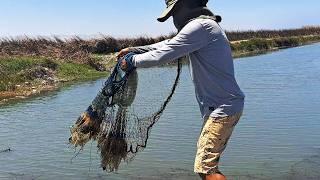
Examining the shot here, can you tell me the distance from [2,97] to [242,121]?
381 inches

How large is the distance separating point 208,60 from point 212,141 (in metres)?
0.67

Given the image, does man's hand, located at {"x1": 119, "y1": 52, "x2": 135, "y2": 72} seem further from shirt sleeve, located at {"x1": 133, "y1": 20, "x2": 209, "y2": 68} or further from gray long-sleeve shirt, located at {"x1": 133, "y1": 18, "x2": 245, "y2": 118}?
shirt sleeve, located at {"x1": 133, "y1": 20, "x2": 209, "y2": 68}

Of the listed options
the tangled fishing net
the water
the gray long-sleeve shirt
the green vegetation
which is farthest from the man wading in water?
the green vegetation

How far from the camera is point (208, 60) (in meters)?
4.20

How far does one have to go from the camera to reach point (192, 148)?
8992mm

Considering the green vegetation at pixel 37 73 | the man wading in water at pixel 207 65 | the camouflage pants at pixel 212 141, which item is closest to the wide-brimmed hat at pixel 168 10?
the man wading in water at pixel 207 65

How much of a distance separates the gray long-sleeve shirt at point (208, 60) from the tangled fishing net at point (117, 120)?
66 centimetres

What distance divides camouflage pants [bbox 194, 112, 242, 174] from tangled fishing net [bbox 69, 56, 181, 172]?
3.09 feet

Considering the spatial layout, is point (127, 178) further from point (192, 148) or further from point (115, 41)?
point (115, 41)

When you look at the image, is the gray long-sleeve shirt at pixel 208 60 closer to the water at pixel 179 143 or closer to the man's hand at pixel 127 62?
the man's hand at pixel 127 62

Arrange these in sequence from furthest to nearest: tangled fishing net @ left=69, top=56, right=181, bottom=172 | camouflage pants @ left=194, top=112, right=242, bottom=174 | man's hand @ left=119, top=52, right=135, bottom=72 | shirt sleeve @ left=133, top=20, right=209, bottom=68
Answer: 1. tangled fishing net @ left=69, top=56, right=181, bottom=172
2. man's hand @ left=119, top=52, right=135, bottom=72
3. camouflage pants @ left=194, top=112, right=242, bottom=174
4. shirt sleeve @ left=133, top=20, right=209, bottom=68

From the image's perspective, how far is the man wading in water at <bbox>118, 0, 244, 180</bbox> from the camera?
415cm

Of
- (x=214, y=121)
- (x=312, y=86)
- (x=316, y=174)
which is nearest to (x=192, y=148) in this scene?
(x=316, y=174)

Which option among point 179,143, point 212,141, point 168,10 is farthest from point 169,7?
point 179,143
